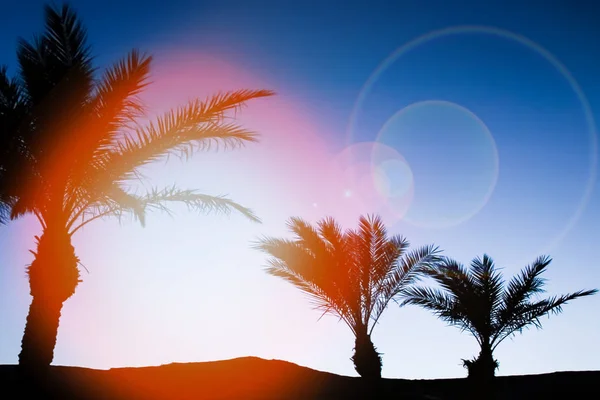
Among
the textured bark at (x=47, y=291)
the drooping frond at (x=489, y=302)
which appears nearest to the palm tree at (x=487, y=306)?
the drooping frond at (x=489, y=302)

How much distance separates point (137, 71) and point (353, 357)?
1024cm

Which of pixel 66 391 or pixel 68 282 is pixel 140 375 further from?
pixel 68 282

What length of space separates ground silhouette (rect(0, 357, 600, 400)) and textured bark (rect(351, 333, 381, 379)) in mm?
372

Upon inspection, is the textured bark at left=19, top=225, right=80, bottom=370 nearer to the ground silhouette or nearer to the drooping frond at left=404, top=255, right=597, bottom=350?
the ground silhouette

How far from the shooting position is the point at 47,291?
965cm

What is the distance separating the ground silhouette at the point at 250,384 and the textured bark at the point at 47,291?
60 centimetres

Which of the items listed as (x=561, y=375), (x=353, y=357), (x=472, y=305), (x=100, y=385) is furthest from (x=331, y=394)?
(x=561, y=375)

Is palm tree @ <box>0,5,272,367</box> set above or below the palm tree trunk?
above

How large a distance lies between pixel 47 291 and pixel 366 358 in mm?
9082

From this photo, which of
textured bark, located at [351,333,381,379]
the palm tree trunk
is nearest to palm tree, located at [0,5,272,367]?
the palm tree trunk

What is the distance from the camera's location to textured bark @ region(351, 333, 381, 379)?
1451cm

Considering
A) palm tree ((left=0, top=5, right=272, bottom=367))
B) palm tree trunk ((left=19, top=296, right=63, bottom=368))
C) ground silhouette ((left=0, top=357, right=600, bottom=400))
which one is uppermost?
palm tree ((left=0, top=5, right=272, bottom=367))

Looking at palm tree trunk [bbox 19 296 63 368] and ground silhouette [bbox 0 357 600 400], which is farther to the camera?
ground silhouette [bbox 0 357 600 400]

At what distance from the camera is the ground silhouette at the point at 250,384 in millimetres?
10840
